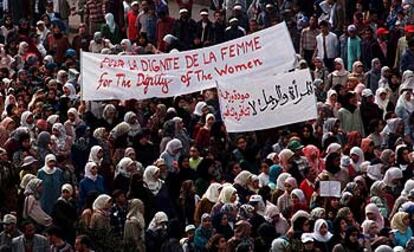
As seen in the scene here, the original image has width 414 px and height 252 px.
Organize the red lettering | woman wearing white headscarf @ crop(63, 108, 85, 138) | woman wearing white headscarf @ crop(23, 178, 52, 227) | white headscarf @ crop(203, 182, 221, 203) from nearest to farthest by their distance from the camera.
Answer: woman wearing white headscarf @ crop(23, 178, 52, 227) → white headscarf @ crop(203, 182, 221, 203) → woman wearing white headscarf @ crop(63, 108, 85, 138) → the red lettering

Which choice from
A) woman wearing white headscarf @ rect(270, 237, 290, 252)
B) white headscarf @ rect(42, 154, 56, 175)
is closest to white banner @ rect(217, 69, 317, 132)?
white headscarf @ rect(42, 154, 56, 175)

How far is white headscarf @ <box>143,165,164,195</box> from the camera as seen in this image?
30656 mm

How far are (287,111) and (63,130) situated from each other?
120 inches

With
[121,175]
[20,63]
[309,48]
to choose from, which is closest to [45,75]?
[20,63]

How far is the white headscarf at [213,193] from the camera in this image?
98.9ft

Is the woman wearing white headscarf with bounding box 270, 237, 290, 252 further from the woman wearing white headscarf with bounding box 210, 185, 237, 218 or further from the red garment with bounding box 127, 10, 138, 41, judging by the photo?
the red garment with bounding box 127, 10, 138, 41

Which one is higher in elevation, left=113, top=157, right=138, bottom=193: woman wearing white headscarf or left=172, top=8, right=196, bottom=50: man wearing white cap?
left=172, top=8, right=196, bottom=50: man wearing white cap

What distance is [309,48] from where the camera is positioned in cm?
3872

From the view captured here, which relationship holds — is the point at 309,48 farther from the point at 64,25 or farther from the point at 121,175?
the point at 121,175

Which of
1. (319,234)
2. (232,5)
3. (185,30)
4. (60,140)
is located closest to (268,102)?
(60,140)

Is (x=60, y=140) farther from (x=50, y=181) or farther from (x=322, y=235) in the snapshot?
(x=322, y=235)

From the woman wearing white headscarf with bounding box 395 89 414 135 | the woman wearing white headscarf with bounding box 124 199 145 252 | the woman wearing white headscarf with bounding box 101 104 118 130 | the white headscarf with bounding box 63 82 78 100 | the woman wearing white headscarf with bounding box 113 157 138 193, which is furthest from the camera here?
the white headscarf with bounding box 63 82 78 100

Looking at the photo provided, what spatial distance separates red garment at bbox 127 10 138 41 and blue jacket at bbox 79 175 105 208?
983 centimetres

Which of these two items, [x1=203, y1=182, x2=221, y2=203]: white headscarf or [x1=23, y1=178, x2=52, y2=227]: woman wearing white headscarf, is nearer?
[x1=23, y1=178, x2=52, y2=227]: woman wearing white headscarf
